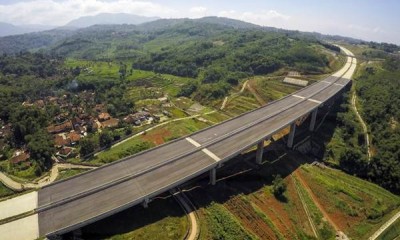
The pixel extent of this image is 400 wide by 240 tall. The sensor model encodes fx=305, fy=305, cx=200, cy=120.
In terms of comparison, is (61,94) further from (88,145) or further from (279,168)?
(279,168)

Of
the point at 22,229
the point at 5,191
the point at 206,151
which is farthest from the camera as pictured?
the point at 206,151

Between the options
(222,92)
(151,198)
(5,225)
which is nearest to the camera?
(5,225)

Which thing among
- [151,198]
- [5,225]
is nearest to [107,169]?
[151,198]

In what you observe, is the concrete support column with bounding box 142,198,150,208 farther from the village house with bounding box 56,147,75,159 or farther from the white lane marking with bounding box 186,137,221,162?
the village house with bounding box 56,147,75,159

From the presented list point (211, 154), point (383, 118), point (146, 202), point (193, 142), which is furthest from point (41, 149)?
point (383, 118)

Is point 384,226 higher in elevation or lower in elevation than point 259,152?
lower

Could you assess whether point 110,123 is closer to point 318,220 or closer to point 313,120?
point 313,120

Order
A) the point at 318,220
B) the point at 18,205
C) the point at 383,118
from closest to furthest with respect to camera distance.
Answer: the point at 18,205 → the point at 318,220 → the point at 383,118

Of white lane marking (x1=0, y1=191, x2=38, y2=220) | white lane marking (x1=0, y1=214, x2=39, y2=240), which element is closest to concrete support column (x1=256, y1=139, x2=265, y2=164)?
white lane marking (x1=0, y1=191, x2=38, y2=220)

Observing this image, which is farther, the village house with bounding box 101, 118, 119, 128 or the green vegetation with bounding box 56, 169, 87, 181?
the village house with bounding box 101, 118, 119, 128
